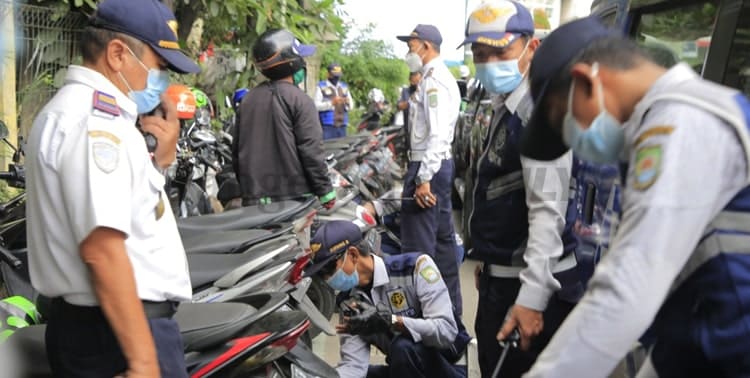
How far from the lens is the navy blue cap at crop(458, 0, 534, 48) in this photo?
2.71 m

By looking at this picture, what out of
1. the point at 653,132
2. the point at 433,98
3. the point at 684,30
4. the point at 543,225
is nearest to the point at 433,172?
the point at 433,98

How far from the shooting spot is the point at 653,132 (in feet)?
4.02

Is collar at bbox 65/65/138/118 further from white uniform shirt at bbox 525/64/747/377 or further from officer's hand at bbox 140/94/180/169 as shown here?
white uniform shirt at bbox 525/64/747/377

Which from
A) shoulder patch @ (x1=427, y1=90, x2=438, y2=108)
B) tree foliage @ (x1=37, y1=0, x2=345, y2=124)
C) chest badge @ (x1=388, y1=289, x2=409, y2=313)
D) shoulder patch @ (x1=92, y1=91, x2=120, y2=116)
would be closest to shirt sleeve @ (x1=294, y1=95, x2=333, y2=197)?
shoulder patch @ (x1=427, y1=90, x2=438, y2=108)

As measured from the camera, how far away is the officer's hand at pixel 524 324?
228cm

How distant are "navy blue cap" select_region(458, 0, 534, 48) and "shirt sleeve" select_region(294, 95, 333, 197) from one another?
1.64 m

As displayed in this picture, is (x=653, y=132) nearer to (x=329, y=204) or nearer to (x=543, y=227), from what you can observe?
(x=543, y=227)

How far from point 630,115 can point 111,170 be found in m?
1.10

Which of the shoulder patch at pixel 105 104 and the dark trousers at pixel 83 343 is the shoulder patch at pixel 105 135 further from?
the dark trousers at pixel 83 343

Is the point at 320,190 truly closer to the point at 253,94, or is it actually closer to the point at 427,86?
the point at 253,94

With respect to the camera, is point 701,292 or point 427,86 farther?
point 427,86

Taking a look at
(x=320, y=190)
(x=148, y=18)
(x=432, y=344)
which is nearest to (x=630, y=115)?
(x=148, y=18)

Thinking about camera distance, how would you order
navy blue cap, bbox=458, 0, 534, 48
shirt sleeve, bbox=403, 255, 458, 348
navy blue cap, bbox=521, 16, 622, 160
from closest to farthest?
navy blue cap, bbox=521, 16, 622, 160
navy blue cap, bbox=458, 0, 534, 48
shirt sleeve, bbox=403, 255, 458, 348

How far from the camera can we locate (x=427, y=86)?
5.07 m
